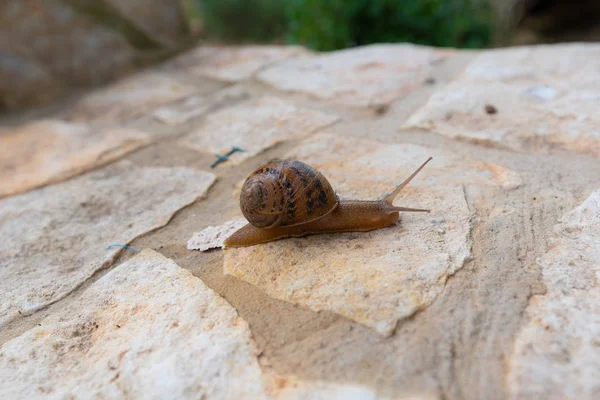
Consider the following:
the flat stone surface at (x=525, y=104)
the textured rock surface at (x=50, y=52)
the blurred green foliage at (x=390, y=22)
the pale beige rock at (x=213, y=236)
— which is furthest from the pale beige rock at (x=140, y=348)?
the blurred green foliage at (x=390, y=22)

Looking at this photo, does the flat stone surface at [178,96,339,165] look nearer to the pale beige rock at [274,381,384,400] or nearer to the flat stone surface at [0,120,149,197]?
the flat stone surface at [0,120,149,197]

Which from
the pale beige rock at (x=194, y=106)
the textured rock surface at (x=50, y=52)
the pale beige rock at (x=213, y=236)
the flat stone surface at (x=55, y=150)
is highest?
the textured rock surface at (x=50, y=52)

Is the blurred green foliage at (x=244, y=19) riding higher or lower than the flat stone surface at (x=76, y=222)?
higher

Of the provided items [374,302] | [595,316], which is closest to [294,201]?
[374,302]

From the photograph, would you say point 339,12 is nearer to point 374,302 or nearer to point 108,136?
point 108,136

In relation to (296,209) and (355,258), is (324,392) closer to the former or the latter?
(355,258)

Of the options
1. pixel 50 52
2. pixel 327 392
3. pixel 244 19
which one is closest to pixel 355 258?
pixel 327 392

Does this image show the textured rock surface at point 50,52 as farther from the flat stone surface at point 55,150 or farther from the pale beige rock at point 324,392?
the pale beige rock at point 324,392
